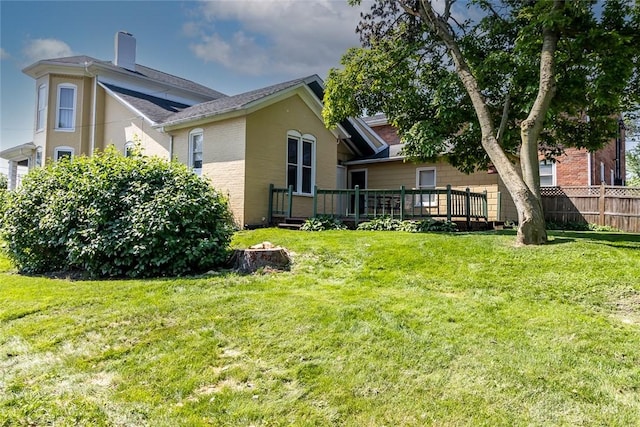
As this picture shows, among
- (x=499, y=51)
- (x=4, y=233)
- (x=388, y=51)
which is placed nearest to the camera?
(x=4, y=233)

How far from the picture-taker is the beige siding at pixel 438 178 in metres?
14.7

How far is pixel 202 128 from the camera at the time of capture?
13.1 metres

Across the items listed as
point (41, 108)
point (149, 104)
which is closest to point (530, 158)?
point (149, 104)

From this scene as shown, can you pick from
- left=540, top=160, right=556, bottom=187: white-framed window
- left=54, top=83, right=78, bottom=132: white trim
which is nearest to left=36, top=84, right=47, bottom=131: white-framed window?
left=54, top=83, right=78, bottom=132: white trim

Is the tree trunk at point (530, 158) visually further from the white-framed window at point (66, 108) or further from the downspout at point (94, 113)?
the white-framed window at point (66, 108)

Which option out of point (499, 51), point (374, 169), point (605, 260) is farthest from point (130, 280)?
point (374, 169)

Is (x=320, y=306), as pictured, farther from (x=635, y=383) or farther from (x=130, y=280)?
(x=130, y=280)

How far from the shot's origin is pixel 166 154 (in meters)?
14.1

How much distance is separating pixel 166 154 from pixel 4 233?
6.51 m

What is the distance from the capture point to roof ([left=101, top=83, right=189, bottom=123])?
14947mm

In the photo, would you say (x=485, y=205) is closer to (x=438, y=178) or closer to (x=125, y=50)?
(x=438, y=178)

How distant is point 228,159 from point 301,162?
103 inches

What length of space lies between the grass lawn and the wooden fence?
31.8 ft

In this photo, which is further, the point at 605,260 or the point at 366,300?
the point at 605,260
